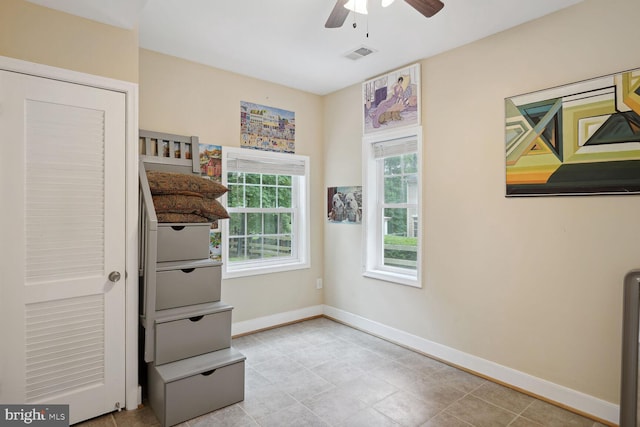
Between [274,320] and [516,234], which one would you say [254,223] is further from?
[516,234]

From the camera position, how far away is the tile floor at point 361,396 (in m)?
2.28

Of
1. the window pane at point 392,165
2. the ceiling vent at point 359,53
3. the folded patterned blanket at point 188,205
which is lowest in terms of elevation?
the folded patterned blanket at point 188,205

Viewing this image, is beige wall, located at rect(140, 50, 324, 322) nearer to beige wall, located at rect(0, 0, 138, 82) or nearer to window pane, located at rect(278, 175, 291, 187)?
window pane, located at rect(278, 175, 291, 187)

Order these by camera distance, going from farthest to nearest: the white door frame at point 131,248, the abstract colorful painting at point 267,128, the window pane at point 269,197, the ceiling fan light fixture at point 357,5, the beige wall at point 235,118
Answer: the window pane at point 269,197, the abstract colorful painting at point 267,128, the beige wall at point 235,118, the white door frame at point 131,248, the ceiling fan light fixture at point 357,5

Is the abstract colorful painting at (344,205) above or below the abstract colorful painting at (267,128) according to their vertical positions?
below

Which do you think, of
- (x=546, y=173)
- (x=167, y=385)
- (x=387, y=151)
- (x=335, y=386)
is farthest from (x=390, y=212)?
(x=167, y=385)

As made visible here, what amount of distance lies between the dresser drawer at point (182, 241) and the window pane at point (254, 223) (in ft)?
4.02

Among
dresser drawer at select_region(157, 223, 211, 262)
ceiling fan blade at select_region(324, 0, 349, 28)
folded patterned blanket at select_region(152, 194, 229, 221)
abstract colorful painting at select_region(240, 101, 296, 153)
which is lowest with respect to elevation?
dresser drawer at select_region(157, 223, 211, 262)

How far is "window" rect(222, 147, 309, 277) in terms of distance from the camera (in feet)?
12.4

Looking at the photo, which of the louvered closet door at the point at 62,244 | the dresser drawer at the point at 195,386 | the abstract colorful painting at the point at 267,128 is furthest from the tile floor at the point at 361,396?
the abstract colorful painting at the point at 267,128

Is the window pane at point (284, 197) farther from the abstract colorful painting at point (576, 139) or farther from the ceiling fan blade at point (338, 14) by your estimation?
the abstract colorful painting at point (576, 139)

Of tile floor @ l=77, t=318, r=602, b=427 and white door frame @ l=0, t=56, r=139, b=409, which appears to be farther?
white door frame @ l=0, t=56, r=139, b=409

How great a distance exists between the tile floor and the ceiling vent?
2751mm

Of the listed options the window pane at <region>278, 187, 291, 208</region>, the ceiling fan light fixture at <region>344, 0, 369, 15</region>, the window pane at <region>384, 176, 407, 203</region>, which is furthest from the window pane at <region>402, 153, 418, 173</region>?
the ceiling fan light fixture at <region>344, 0, 369, 15</region>
